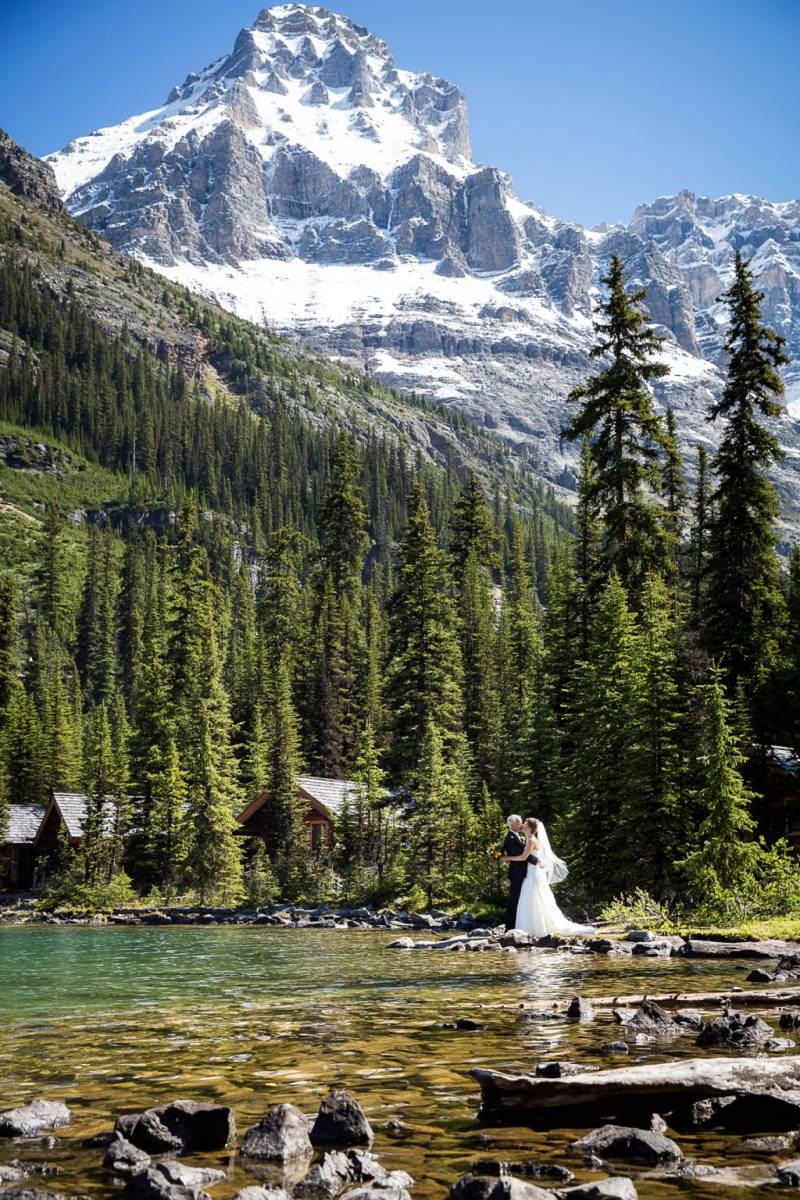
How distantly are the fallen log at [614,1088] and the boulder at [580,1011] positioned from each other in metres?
4.39

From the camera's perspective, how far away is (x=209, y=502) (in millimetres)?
199750

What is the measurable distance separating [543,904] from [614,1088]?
51.7 feet

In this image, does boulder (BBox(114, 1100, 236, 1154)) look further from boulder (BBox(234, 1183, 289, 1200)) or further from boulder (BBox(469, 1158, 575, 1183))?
boulder (BBox(469, 1158, 575, 1183))

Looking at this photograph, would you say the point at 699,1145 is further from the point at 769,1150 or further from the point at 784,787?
the point at 784,787

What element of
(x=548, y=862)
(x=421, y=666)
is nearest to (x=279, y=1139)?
(x=548, y=862)

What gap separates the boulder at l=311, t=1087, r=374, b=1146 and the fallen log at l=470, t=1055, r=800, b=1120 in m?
1.00

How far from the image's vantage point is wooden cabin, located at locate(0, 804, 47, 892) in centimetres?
7331

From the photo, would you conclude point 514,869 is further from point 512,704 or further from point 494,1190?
point 512,704

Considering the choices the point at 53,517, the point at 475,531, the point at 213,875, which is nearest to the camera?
the point at 213,875

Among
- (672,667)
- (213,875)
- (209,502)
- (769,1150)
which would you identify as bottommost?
(213,875)

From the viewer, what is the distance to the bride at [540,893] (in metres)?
22.1

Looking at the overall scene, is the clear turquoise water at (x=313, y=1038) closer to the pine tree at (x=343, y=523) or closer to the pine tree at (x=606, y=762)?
the pine tree at (x=606, y=762)

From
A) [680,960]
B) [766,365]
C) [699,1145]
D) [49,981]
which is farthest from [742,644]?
[699,1145]

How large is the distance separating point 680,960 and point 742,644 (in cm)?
2129
